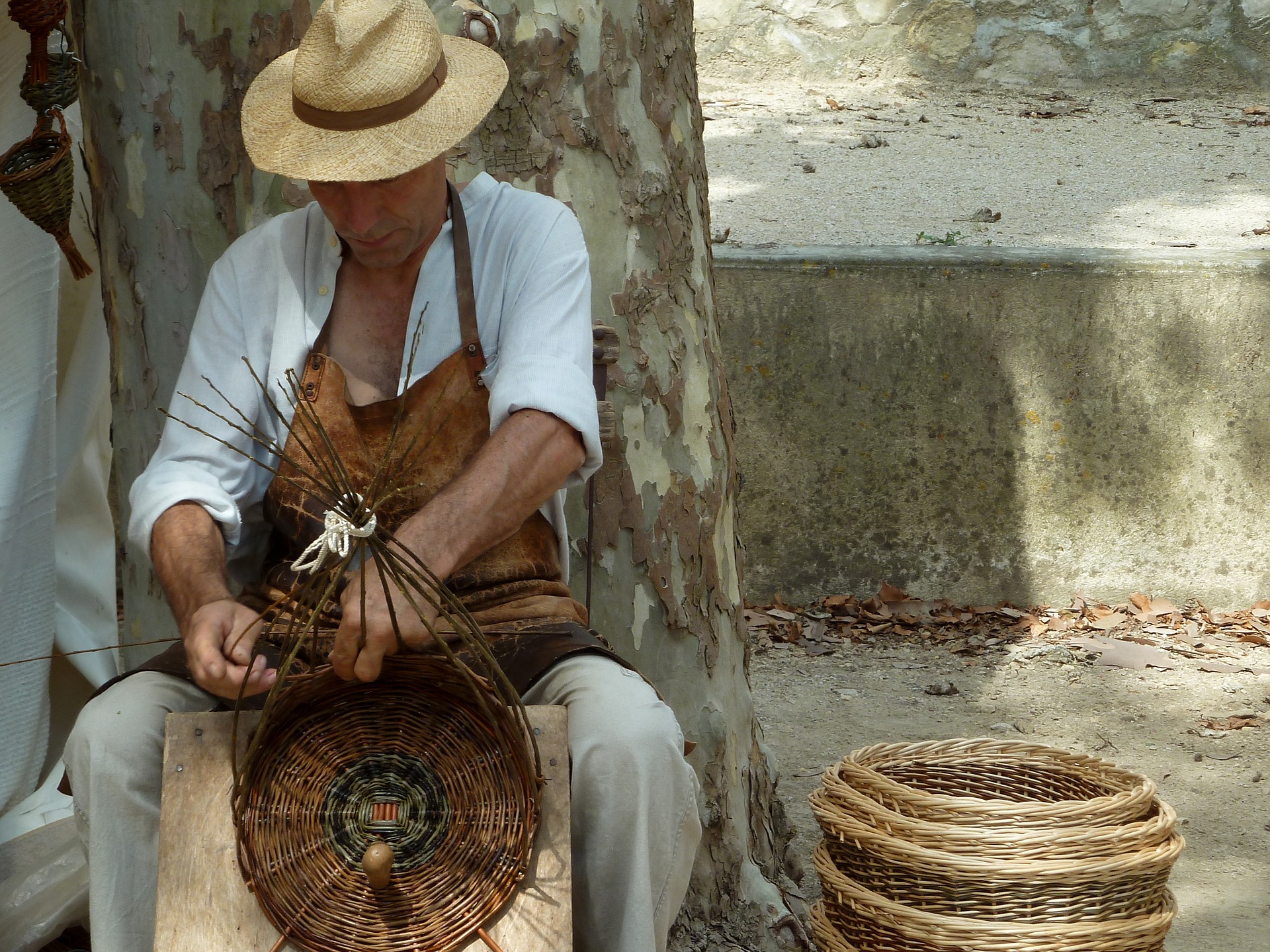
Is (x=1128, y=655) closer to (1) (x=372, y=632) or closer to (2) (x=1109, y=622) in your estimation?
(2) (x=1109, y=622)

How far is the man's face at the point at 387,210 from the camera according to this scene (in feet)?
7.80

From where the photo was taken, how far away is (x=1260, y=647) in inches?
188

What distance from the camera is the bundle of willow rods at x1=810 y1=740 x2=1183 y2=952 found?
86.4 inches

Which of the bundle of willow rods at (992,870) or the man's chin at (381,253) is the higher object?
the man's chin at (381,253)

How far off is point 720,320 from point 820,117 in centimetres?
360

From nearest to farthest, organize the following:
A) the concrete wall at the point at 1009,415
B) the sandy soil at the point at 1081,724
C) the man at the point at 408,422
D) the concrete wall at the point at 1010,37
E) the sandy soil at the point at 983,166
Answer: the man at the point at 408,422 < the sandy soil at the point at 1081,724 < the concrete wall at the point at 1009,415 < the sandy soil at the point at 983,166 < the concrete wall at the point at 1010,37

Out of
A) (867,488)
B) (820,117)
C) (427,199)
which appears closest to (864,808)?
(427,199)

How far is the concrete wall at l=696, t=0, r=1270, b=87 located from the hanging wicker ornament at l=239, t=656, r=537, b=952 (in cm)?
713

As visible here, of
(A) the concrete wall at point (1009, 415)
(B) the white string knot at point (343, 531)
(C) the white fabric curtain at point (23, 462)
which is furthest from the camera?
(A) the concrete wall at point (1009, 415)

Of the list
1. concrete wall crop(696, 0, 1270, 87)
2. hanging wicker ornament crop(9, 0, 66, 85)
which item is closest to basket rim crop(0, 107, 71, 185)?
hanging wicker ornament crop(9, 0, 66, 85)

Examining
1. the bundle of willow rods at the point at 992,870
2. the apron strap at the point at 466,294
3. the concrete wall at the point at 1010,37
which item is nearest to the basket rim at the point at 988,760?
the bundle of willow rods at the point at 992,870

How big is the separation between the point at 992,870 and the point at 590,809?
63cm

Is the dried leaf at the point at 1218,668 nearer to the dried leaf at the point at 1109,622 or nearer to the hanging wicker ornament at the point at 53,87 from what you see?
the dried leaf at the point at 1109,622

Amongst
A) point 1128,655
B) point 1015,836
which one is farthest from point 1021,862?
point 1128,655
